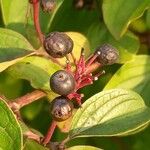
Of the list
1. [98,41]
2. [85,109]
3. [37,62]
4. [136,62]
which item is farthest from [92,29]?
[85,109]

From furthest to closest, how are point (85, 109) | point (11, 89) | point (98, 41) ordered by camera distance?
point (11, 89) → point (98, 41) → point (85, 109)

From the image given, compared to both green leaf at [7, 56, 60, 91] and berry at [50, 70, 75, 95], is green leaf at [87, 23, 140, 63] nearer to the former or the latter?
green leaf at [7, 56, 60, 91]

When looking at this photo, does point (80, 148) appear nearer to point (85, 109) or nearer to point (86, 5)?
point (85, 109)

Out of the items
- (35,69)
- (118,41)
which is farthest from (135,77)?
(35,69)

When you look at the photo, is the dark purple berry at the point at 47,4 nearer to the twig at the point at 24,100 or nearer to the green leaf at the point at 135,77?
the twig at the point at 24,100

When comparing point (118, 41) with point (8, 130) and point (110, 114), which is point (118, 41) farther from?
point (8, 130)

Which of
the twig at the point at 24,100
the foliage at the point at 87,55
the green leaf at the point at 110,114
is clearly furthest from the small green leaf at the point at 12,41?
the green leaf at the point at 110,114
